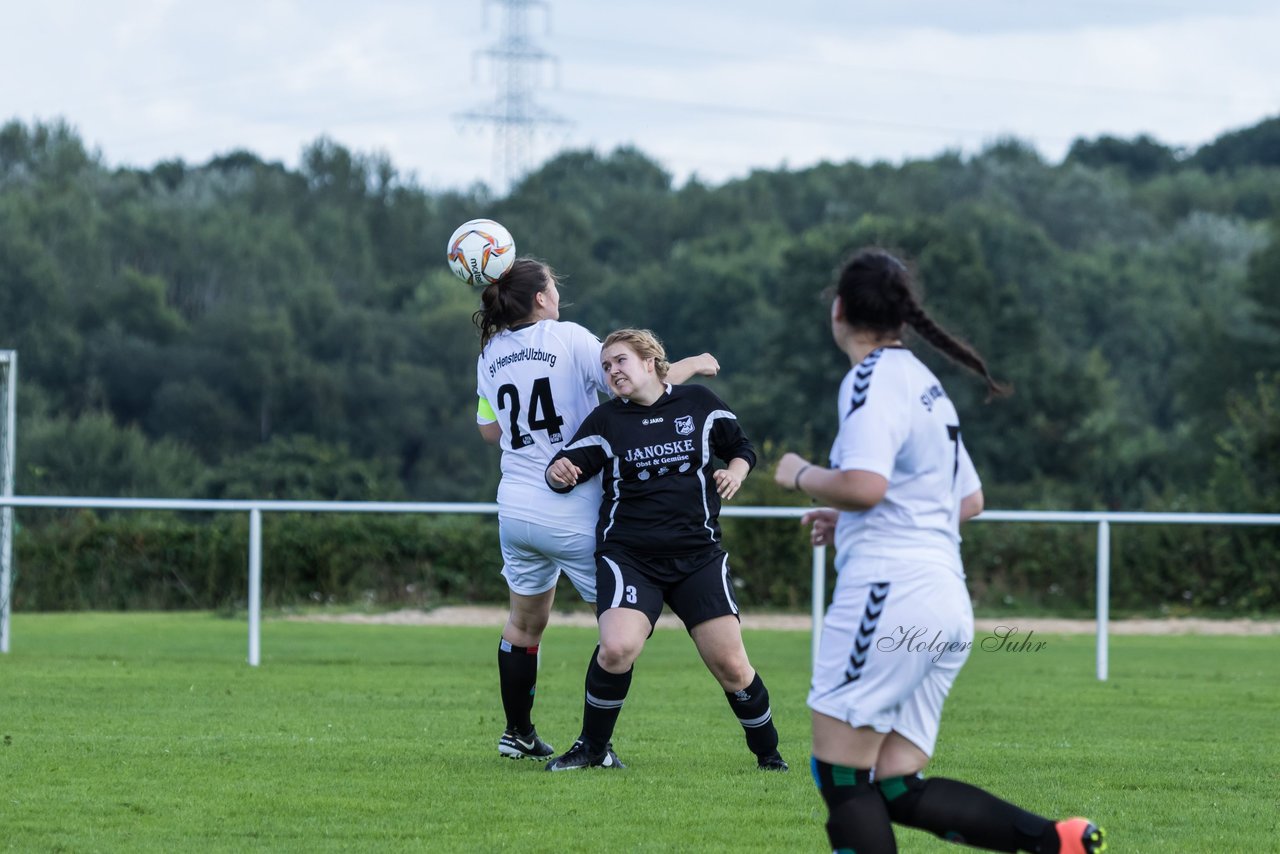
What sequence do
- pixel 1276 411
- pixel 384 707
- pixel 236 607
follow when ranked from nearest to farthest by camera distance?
pixel 384 707 → pixel 236 607 → pixel 1276 411

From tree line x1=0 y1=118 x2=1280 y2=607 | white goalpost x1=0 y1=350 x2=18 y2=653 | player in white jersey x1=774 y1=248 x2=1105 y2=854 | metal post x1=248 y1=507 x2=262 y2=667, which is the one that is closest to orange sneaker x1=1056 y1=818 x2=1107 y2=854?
player in white jersey x1=774 y1=248 x2=1105 y2=854

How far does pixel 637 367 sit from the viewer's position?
6566 mm

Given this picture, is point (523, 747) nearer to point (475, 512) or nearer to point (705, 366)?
point (705, 366)

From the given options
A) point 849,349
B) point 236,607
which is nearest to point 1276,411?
point 236,607

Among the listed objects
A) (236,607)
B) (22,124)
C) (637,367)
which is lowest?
(236,607)

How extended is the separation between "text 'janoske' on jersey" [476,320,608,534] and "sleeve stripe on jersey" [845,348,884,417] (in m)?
2.54

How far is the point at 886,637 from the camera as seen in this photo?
421 centimetres

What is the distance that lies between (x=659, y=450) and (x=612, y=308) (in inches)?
2638

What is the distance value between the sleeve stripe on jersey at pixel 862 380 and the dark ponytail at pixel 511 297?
2797mm

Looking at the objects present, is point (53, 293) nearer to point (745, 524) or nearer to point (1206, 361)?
point (1206, 361)

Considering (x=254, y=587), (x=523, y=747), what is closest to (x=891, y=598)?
(x=523, y=747)

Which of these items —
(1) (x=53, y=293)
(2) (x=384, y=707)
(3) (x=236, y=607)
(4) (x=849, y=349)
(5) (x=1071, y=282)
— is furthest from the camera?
(5) (x=1071, y=282)

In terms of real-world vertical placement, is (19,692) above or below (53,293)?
below

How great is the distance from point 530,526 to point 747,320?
63.7 meters
